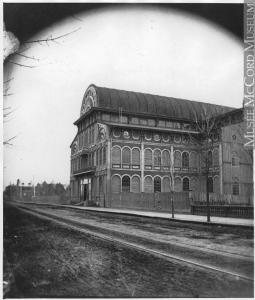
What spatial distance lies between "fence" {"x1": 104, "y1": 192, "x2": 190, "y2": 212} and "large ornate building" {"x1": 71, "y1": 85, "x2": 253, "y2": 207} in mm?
324

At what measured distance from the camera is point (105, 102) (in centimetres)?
4506

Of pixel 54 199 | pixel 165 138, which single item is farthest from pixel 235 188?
pixel 54 199

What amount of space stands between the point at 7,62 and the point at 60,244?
6097 millimetres

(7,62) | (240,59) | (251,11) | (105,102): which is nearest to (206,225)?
(240,59)

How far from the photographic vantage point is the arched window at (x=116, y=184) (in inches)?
1645

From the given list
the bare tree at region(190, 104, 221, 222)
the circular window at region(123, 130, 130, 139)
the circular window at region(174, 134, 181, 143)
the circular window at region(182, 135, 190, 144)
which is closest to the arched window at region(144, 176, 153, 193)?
the circular window at region(123, 130, 130, 139)

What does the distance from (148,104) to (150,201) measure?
17.8 metres

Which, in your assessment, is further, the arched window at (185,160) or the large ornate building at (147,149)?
the arched window at (185,160)

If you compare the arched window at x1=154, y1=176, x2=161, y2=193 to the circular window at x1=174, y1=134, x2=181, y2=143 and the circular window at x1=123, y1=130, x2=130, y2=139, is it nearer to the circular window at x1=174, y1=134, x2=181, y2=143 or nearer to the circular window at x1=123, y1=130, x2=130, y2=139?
the circular window at x1=174, y1=134, x2=181, y2=143

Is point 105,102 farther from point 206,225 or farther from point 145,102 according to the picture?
point 206,225

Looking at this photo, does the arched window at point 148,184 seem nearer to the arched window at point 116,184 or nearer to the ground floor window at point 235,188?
the arched window at point 116,184

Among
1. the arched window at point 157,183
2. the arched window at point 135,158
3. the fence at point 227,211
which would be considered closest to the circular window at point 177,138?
the arched window at point 135,158

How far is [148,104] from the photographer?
4794 centimetres

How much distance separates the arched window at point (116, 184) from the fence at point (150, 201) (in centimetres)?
117
